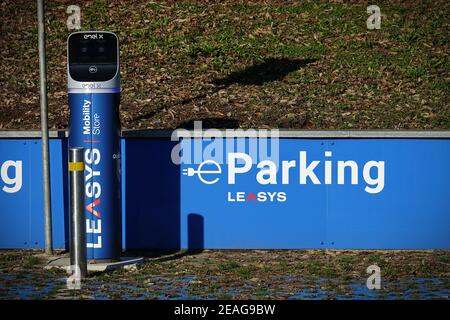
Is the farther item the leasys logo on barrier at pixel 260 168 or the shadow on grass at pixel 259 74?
the shadow on grass at pixel 259 74

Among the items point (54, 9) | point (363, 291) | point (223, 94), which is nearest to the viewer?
point (363, 291)

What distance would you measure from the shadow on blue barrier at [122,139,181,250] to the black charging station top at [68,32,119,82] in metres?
1.54

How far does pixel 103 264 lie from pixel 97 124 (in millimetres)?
1721

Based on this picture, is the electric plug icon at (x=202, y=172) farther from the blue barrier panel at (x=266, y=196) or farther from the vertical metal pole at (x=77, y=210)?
the vertical metal pole at (x=77, y=210)

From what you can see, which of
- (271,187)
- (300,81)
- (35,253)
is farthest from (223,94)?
(35,253)

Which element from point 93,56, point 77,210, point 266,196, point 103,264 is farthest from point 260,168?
point 77,210

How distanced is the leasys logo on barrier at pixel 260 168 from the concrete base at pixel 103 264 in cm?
165

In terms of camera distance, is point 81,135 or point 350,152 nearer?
point 81,135

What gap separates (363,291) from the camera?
8.48m

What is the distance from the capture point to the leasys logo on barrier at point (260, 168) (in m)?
11.1

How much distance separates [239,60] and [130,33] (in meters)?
2.92

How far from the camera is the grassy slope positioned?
14932 mm

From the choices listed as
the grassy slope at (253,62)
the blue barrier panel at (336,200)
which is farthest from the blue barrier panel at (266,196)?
the grassy slope at (253,62)

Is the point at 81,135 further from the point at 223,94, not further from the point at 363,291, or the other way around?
the point at 223,94
